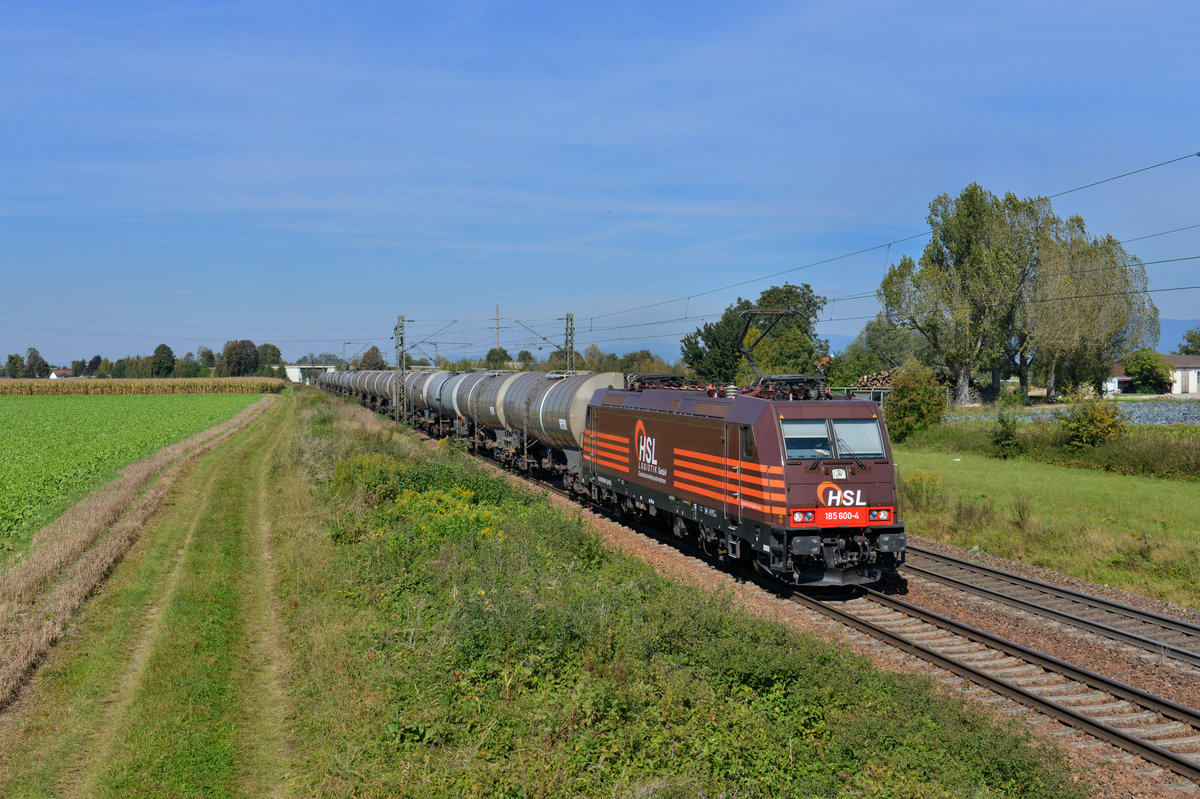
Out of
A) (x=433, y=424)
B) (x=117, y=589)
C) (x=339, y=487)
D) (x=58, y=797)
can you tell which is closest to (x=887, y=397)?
(x=433, y=424)

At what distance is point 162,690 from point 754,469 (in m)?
10.2

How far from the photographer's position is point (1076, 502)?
1009 inches

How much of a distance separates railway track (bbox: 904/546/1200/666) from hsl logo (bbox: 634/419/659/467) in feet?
21.3

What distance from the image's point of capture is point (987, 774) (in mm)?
8195

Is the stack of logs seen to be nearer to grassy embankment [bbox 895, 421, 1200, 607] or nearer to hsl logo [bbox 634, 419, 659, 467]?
grassy embankment [bbox 895, 421, 1200, 607]

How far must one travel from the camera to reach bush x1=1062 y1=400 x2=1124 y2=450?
34.4 meters

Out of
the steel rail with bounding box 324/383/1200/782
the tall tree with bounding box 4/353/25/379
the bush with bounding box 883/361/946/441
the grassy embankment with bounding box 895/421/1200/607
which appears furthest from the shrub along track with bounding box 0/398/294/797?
the tall tree with bounding box 4/353/25/379

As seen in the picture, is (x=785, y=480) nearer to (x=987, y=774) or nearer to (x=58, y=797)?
(x=987, y=774)

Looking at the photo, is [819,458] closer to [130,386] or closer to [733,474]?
[733,474]

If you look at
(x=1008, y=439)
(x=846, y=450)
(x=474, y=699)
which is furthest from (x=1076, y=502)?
(x=474, y=699)

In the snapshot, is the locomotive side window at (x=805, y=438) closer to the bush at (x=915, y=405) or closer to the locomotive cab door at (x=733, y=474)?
the locomotive cab door at (x=733, y=474)

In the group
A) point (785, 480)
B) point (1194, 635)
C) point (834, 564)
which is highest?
point (785, 480)

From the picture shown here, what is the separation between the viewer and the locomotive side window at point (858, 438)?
1529cm

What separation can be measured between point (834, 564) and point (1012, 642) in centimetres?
318
